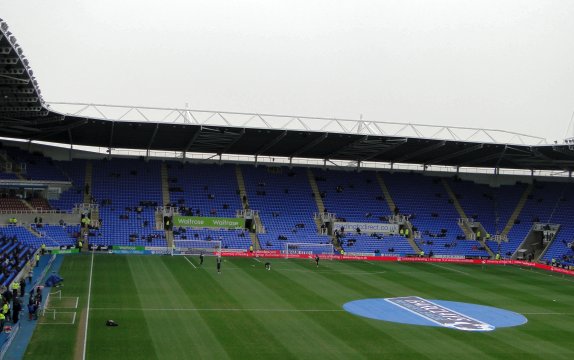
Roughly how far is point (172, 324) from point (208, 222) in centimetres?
3470

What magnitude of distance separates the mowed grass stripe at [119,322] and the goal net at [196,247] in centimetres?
1429

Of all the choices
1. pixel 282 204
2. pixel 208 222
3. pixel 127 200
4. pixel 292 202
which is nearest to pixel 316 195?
pixel 292 202

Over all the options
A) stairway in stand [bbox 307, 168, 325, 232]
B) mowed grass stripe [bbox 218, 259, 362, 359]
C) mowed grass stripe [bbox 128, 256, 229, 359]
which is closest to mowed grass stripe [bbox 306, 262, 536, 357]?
mowed grass stripe [bbox 218, 259, 362, 359]

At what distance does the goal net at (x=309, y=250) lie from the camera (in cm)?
6103

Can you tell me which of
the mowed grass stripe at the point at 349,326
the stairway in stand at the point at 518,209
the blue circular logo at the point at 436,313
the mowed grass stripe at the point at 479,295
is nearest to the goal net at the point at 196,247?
the mowed grass stripe at the point at 349,326

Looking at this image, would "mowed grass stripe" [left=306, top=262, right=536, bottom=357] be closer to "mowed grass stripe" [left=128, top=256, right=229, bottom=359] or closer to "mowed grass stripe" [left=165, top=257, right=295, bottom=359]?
"mowed grass stripe" [left=165, top=257, right=295, bottom=359]

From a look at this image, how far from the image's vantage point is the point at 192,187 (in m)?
69.3

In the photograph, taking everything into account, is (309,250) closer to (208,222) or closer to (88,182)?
(208,222)

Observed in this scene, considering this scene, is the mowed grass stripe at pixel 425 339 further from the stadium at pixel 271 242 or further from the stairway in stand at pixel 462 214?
the stairway in stand at pixel 462 214

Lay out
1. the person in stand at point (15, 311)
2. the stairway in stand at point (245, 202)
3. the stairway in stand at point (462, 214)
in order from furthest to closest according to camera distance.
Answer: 1. the stairway in stand at point (462, 214)
2. the stairway in stand at point (245, 202)
3. the person in stand at point (15, 311)

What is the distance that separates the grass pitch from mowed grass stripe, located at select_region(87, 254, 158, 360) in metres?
0.05

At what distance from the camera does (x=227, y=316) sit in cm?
3125

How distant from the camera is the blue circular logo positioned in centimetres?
3192

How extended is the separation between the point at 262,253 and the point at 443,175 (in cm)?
3187
